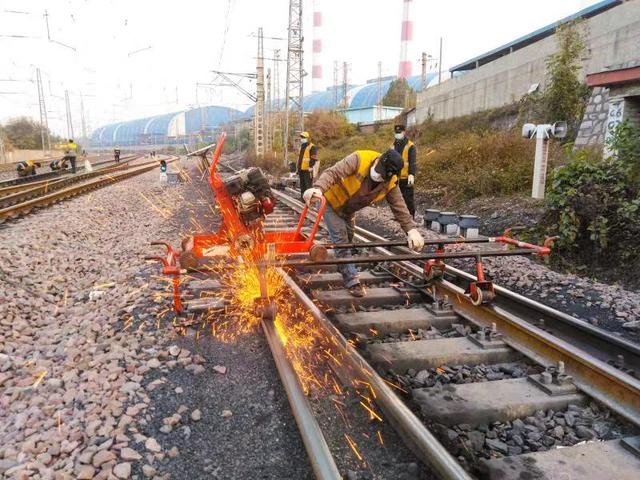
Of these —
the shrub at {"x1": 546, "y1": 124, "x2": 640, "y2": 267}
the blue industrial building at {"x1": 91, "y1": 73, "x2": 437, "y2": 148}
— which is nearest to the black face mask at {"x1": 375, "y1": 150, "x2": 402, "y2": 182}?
the shrub at {"x1": 546, "y1": 124, "x2": 640, "y2": 267}

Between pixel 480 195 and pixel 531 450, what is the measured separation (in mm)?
8776

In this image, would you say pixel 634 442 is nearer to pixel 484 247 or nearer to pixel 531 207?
pixel 484 247

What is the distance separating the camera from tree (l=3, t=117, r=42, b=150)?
52.8m

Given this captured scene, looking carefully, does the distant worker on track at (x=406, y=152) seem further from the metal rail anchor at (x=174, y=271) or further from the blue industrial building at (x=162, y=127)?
the blue industrial building at (x=162, y=127)

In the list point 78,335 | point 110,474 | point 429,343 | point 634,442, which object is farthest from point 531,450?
point 78,335

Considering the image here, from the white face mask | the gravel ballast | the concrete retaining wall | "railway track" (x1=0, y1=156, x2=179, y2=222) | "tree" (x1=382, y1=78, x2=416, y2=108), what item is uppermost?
"tree" (x1=382, y1=78, x2=416, y2=108)

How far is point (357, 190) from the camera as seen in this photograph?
477 cm

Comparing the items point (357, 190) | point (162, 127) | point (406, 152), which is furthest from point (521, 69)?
point (162, 127)

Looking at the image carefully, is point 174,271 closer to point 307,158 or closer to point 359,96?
point 307,158

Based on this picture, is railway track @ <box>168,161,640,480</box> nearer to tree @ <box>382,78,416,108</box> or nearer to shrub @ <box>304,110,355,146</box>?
shrub @ <box>304,110,355,146</box>

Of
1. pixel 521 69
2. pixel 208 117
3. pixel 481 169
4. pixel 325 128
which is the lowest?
pixel 481 169

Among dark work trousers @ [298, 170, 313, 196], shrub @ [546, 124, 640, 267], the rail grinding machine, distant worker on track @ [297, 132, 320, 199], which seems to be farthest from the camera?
dark work trousers @ [298, 170, 313, 196]

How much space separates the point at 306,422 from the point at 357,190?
2.70 meters

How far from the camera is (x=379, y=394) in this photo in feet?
9.35
